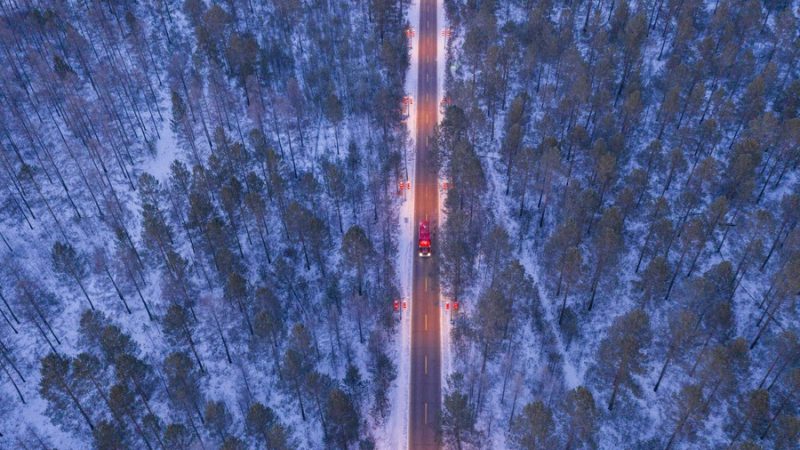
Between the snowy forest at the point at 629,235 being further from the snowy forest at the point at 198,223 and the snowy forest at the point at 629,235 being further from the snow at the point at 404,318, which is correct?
the snowy forest at the point at 198,223

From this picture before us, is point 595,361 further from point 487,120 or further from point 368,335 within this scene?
point 487,120

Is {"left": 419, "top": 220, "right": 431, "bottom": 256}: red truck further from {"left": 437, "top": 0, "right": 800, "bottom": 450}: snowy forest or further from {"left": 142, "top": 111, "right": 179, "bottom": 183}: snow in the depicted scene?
{"left": 142, "top": 111, "right": 179, "bottom": 183}: snow

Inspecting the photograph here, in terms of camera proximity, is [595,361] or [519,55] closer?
[595,361]

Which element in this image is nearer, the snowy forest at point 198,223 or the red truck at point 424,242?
the snowy forest at point 198,223

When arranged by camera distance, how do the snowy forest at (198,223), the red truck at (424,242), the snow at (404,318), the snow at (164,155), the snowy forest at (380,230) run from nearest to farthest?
the snowy forest at (380,230)
the snowy forest at (198,223)
the snow at (404,318)
the red truck at (424,242)
the snow at (164,155)

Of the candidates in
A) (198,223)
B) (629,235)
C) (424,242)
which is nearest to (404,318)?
(424,242)

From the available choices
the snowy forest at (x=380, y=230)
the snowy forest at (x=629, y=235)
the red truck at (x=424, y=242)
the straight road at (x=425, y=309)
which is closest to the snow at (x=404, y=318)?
the straight road at (x=425, y=309)

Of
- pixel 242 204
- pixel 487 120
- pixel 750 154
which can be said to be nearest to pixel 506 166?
→ pixel 487 120

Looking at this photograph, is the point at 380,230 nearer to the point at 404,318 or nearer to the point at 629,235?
the point at 404,318
